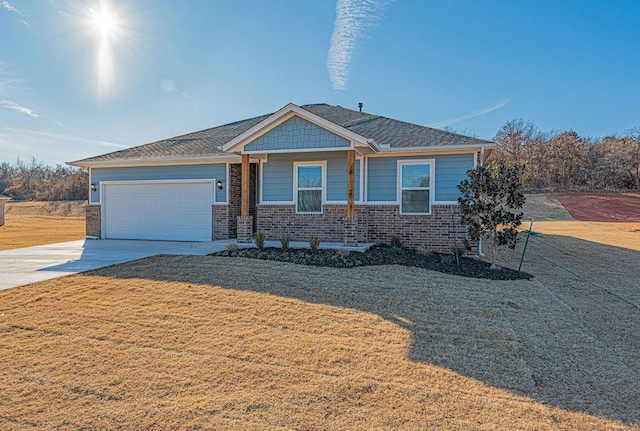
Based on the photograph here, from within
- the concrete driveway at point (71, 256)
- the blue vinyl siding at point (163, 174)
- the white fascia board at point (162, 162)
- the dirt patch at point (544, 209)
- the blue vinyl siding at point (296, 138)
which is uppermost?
the blue vinyl siding at point (296, 138)

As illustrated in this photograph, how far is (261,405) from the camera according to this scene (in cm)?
324

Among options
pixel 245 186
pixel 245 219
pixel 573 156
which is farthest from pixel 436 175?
pixel 573 156

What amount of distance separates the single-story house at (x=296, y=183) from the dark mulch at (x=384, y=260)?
106 centimetres

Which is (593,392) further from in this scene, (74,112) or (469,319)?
(74,112)

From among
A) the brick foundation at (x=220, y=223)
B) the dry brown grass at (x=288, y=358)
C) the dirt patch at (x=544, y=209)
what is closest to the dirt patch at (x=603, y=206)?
the dirt patch at (x=544, y=209)

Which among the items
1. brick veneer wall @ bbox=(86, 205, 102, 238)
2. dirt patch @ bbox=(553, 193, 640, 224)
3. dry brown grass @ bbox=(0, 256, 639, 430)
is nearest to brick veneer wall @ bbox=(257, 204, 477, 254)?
dry brown grass @ bbox=(0, 256, 639, 430)

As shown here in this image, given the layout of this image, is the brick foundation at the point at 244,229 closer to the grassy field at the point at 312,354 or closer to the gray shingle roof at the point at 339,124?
the gray shingle roof at the point at 339,124

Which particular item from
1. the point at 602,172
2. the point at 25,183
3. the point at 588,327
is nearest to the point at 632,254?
the point at 588,327

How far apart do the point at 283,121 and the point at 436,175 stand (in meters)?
4.95

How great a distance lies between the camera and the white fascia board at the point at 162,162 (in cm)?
1300

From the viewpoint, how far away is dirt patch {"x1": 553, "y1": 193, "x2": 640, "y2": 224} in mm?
27156

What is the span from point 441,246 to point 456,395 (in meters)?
8.40

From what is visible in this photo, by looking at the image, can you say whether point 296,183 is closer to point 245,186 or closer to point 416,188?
point 245,186

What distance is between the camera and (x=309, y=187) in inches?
492
